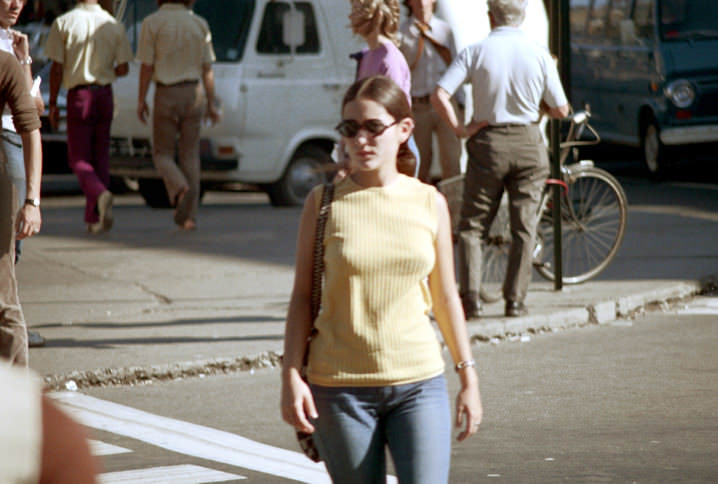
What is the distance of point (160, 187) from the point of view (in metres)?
16.3

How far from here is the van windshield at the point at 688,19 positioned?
17922mm

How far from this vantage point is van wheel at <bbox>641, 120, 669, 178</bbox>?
61.0ft

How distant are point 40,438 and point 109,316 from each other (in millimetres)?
8181

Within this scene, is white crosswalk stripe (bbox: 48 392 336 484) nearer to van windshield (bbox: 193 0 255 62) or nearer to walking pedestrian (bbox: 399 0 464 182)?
walking pedestrian (bbox: 399 0 464 182)

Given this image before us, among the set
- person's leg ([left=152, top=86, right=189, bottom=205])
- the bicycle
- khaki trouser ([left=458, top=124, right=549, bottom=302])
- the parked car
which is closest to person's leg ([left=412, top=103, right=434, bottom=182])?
the bicycle

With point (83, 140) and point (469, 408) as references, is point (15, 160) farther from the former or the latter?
point (83, 140)

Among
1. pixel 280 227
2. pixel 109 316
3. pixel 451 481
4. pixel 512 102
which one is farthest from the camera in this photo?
pixel 280 227

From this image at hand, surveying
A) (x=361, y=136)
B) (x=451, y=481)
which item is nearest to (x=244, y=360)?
(x=451, y=481)

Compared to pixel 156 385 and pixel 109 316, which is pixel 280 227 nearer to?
pixel 109 316

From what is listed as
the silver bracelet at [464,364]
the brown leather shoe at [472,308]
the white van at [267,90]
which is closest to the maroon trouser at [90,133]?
the white van at [267,90]

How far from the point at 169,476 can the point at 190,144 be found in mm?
8042

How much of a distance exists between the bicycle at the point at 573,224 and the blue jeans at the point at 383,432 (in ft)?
19.8

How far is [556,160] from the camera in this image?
10.1 m

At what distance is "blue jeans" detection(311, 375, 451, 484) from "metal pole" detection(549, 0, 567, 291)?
21.7 feet
